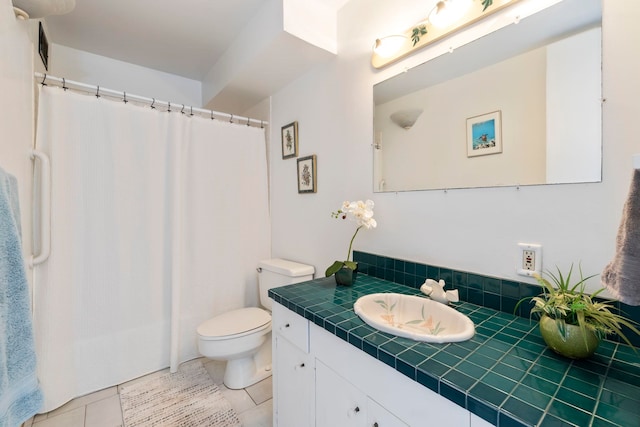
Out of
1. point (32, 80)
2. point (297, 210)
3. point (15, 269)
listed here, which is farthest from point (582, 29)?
point (32, 80)

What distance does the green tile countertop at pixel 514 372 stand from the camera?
53 cm

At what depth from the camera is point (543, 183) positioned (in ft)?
3.00

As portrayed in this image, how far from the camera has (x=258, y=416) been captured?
1.47 m

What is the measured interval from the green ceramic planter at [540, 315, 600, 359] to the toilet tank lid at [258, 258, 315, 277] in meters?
1.31

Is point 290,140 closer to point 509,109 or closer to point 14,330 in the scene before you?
point 509,109

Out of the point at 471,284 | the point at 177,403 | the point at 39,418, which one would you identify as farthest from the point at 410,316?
the point at 39,418

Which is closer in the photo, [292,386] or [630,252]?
[630,252]

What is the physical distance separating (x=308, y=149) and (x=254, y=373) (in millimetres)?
1551

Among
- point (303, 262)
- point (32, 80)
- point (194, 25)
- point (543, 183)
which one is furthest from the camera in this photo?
point (303, 262)

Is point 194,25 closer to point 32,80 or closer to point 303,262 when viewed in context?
point 32,80

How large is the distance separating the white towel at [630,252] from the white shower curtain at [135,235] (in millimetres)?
2063

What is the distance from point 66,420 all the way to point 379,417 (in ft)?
5.72

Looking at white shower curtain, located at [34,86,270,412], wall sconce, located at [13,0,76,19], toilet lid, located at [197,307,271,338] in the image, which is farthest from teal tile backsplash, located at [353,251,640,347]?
wall sconce, located at [13,0,76,19]

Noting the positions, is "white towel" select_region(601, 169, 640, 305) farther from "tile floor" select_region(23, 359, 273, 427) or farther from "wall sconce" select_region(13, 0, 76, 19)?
"wall sconce" select_region(13, 0, 76, 19)
